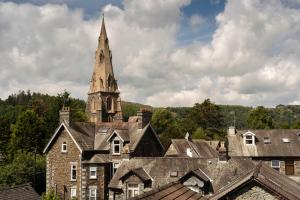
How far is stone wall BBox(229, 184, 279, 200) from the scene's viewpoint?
18.2 m

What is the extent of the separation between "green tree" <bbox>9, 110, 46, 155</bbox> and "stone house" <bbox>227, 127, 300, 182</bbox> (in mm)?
35548

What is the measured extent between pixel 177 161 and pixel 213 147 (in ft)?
78.7

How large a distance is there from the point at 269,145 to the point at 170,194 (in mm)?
37096

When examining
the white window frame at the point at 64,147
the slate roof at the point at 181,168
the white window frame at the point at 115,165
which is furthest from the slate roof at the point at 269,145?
the white window frame at the point at 64,147

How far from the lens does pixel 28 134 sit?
7012cm

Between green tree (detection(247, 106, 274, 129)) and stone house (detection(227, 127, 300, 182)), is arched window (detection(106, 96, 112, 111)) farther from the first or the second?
stone house (detection(227, 127, 300, 182))

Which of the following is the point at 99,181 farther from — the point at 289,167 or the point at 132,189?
the point at 289,167

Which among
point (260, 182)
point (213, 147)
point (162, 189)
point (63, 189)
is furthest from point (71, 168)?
point (162, 189)

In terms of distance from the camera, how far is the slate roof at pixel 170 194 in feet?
40.5

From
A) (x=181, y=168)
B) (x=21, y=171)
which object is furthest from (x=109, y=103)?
(x=181, y=168)

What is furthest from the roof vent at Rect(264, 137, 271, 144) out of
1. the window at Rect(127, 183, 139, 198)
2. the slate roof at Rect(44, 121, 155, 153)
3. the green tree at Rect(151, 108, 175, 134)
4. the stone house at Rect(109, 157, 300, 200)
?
the green tree at Rect(151, 108, 175, 134)

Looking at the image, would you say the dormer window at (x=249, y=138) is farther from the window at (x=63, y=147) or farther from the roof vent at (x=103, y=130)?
the window at (x=63, y=147)

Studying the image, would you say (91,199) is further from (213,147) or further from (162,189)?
(162,189)

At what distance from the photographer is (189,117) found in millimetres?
96500
